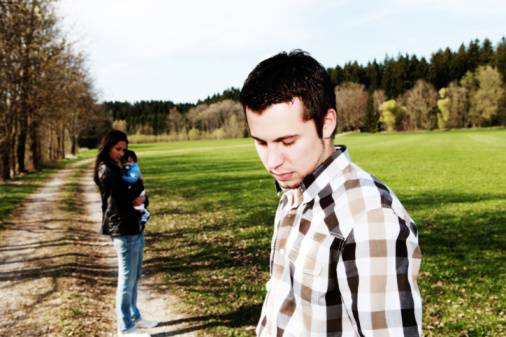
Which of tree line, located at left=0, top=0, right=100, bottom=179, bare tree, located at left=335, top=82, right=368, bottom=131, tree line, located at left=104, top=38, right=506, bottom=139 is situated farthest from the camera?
tree line, located at left=104, top=38, right=506, bottom=139

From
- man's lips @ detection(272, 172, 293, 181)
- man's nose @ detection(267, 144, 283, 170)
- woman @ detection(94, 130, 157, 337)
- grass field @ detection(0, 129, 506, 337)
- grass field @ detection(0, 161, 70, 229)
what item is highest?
man's nose @ detection(267, 144, 283, 170)

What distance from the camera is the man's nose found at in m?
1.69

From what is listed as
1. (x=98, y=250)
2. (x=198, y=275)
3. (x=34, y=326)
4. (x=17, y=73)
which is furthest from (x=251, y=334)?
(x=17, y=73)

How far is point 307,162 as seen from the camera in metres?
1.69

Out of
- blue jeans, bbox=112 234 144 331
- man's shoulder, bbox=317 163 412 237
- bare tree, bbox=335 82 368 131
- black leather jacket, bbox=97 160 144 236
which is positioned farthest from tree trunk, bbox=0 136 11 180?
man's shoulder, bbox=317 163 412 237

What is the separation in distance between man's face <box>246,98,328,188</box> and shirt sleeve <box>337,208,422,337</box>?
44 centimetres

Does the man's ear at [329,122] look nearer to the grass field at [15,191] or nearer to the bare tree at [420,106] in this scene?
the grass field at [15,191]

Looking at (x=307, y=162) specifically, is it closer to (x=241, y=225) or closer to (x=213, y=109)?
(x=241, y=225)

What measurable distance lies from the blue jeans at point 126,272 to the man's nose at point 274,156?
4.55m

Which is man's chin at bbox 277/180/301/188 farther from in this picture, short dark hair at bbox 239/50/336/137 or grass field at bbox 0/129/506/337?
grass field at bbox 0/129/506/337

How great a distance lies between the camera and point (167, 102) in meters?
166

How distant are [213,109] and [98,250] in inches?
4830

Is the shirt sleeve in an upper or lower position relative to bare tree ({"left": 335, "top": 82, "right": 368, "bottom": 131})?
lower

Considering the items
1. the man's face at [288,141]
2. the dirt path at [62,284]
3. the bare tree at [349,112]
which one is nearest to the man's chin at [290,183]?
the man's face at [288,141]
